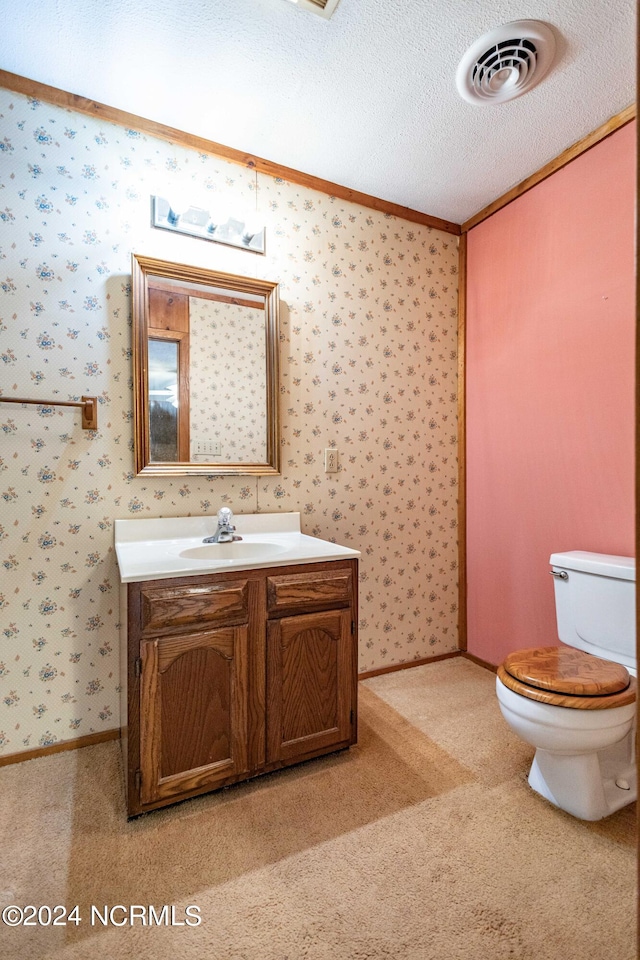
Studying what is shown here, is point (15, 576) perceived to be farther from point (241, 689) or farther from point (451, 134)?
point (451, 134)

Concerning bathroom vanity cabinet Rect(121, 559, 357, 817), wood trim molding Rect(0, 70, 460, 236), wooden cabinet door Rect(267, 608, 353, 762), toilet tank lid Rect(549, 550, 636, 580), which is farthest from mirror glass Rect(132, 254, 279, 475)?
toilet tank lid Rect(549, 550, 636, 580)

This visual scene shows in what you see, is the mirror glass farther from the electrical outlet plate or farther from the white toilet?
the white toilet

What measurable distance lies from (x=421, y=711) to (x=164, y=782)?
111 cm

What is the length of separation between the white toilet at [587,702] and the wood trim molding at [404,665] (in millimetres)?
917

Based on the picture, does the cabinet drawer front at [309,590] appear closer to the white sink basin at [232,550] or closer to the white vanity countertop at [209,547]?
the white vanity countertop at [209,547]

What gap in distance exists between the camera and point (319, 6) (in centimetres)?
137

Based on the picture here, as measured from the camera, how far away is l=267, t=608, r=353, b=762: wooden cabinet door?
1.55 meters

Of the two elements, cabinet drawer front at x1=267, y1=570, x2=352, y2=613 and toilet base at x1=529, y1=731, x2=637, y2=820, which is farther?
cabinet drawer front at x1=267, y1=570, x2=352, y2=613

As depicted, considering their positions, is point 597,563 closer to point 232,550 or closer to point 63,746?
point 232,550

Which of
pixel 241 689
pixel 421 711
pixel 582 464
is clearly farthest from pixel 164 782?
pixel 582 464

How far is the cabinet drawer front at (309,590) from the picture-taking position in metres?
1.55

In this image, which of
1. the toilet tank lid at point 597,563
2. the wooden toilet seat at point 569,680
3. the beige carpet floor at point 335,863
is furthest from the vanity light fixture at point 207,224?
the beige carpet floor at point 335,863

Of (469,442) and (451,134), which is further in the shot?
(469,442)

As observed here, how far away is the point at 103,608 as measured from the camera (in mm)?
1798
